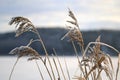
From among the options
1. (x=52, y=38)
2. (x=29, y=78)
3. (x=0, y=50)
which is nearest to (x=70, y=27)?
(x=29, y=78)

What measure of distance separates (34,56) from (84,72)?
362mm

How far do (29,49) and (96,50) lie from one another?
38 centimetres

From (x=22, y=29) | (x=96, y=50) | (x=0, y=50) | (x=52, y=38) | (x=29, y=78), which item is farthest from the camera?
(x=0, y=50)

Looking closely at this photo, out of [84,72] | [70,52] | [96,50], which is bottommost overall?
[70,52]

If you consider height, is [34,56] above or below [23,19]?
below

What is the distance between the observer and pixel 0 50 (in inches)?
981

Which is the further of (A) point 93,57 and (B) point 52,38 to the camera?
(B) point 52,38

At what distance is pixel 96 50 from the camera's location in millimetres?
2770

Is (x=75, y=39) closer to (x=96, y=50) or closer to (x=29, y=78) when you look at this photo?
(x=96, y=50)

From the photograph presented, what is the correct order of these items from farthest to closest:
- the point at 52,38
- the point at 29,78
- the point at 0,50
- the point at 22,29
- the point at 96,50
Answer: the point at 0,50, the point at 52,38, the point at 29,78, the point at 22,29, the point at 96,50

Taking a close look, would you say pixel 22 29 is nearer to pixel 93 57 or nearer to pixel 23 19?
pixel 23 19

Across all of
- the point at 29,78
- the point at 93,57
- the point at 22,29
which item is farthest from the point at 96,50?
the point at 29,78

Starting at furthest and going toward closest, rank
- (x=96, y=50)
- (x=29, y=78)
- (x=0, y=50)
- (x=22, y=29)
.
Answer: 1. (x=0, y=50)
2. (x=29, y=78)
3. (x=22, y=29)
4. (x=96, y=50)

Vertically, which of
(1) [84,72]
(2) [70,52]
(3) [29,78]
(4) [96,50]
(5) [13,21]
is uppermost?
(5) [13,21]
